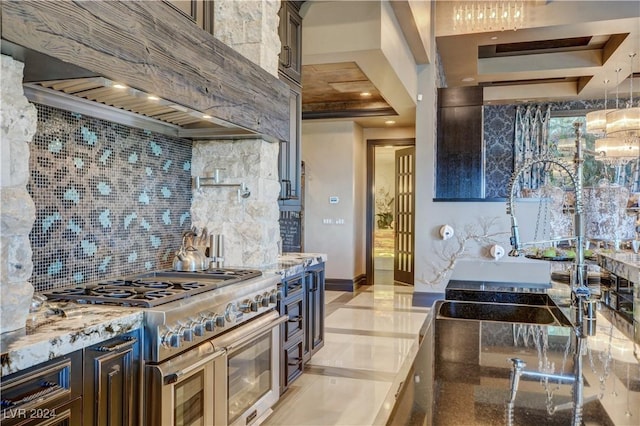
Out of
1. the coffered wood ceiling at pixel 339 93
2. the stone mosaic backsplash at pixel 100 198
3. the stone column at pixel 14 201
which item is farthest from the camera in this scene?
the coffered wood ceiling at pixel 339 93

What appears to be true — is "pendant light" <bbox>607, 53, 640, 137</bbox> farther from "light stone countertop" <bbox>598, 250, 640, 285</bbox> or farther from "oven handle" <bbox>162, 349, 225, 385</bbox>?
"oven handle" <bbox>162, 349, 225, 385</bbox>

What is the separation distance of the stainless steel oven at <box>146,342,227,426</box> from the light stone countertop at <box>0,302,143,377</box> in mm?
250

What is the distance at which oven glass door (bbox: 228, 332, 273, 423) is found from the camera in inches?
99.6

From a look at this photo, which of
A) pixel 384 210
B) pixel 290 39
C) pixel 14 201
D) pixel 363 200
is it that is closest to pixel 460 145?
pixel 363 200

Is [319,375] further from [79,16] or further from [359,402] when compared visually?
[79,16]

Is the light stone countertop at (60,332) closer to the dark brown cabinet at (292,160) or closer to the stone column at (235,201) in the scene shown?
the stone column at (235,201)

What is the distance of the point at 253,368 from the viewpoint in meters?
2.79

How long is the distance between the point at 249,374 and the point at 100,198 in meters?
1.27

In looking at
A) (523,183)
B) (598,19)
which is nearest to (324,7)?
(598,19)

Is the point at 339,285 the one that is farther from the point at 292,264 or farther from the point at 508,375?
the point at 508,375

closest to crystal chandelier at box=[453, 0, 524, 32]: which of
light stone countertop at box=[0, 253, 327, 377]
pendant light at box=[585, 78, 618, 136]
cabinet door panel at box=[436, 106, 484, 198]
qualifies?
cabinet door panel at box=[436, 106, 484, 198]

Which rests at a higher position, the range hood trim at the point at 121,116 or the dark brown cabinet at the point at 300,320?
the range hood trim at the point at 121,116

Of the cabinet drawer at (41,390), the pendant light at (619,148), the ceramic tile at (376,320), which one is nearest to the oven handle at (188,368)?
the cabinet drawer at (41,390)

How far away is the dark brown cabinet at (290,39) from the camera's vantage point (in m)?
3.92
